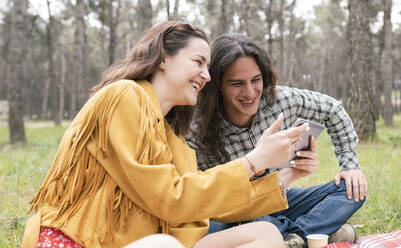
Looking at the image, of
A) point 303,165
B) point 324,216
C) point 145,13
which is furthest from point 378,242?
point 145,13

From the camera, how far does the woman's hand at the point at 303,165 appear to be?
2303 millimetres

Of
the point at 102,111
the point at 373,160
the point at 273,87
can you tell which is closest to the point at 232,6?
the point at 373,160

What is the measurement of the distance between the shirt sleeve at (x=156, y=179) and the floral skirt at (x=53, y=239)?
0.28m

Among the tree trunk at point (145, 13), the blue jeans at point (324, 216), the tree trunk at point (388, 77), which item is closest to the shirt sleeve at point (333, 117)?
the blue jeans at point (324, 216)

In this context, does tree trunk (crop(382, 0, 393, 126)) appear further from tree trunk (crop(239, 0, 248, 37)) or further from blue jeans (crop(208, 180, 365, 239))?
blue jeans (crop(208, 180, 365, 239))

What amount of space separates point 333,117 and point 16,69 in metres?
8.25

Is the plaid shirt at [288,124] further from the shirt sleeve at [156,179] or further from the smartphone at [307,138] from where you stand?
the shirt sleeve at [156,179]

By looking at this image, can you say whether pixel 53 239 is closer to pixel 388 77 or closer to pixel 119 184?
pixel 119 184

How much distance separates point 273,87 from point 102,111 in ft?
5.25

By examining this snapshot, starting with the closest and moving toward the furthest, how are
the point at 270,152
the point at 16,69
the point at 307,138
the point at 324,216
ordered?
the point at 270,152
the point at 307,138
the point at 324,216
the point at 16,69

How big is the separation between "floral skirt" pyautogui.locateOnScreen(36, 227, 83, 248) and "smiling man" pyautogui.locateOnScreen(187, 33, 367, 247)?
1181 millimetres

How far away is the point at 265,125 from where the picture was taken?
2.83 m

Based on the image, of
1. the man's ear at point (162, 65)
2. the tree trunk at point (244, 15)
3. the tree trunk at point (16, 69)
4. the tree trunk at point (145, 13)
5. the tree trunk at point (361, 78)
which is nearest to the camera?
the man's ear at point (162, 65)

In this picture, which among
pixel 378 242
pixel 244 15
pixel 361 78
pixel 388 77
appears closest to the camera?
pixel 378 242
